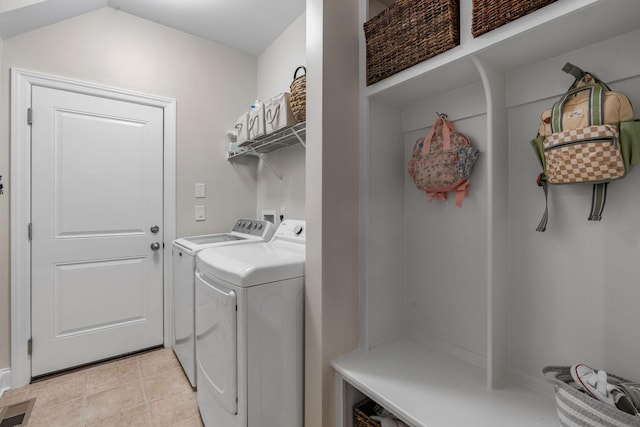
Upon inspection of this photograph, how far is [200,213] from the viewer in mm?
2592

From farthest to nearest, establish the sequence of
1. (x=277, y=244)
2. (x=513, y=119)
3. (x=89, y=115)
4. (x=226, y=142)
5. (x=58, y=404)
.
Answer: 1. (x=226, y=142)
2. (x=89, y=115)
3. (x=277, y=244)
4. (x=58, y=404)
5. (x=513, y=119)

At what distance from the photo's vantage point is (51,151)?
6.66ft

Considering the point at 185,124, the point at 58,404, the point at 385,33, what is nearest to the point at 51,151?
the point at 185,124

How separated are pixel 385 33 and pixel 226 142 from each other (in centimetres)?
188

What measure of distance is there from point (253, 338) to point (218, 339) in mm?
237

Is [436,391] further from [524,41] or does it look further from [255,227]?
[255,227]

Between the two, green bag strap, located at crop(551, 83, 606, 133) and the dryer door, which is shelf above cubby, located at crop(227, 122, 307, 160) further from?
green bag strap, located at crop(551, 83, 606, 133)

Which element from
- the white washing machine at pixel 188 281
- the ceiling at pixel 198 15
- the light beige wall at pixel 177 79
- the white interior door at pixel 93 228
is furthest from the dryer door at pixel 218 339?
the ceiling at pixel 198 15

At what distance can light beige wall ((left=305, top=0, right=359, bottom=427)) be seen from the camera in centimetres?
124

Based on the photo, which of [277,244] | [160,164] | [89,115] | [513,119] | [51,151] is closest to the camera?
[513,119]

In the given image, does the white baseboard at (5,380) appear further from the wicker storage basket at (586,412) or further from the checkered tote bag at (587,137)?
the checkered tote bag at (587,137)

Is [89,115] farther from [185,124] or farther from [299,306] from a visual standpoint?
[299,306]

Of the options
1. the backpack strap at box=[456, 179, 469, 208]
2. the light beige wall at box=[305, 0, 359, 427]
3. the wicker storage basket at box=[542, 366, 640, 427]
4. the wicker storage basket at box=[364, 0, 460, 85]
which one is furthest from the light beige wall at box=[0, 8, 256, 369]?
the wicker storage basket at box=[542, 366, 640, 427]

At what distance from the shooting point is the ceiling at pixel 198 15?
1.80m
